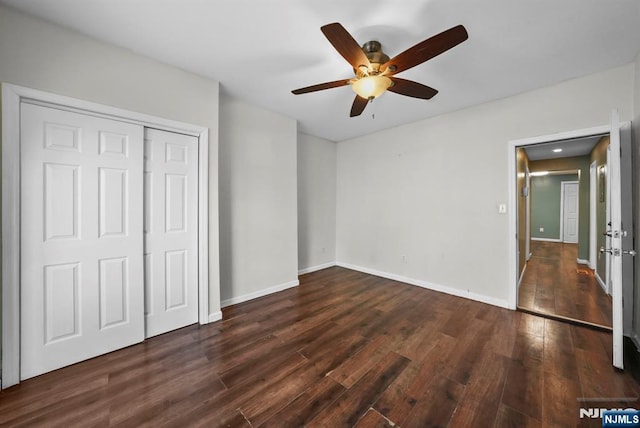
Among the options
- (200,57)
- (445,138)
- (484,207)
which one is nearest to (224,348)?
(200,57)

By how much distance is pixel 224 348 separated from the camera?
2.15 m

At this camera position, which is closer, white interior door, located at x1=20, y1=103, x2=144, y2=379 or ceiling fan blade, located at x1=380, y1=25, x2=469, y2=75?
Answer: ceiling fan blade, located at x1=380, y1=25, x2=469, y2=75

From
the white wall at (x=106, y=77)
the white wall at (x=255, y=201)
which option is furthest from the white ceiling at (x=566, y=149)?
the white wall at (x=106, y=77)

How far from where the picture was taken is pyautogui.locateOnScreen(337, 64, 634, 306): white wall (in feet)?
8.42

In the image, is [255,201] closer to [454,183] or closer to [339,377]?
[339,377]

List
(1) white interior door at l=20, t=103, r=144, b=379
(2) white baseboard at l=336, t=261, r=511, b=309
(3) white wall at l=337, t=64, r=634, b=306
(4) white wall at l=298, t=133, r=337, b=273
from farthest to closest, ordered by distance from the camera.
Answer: (4) white wall at l=298, t=133, r=337, b=273 → (2) white baseboard at l=336, t=261, r=511, b=309 → (3) white wall at l=337, t=64, r=634, b=306 → (1) white interior door at l=20, t=103, r=144, b=379

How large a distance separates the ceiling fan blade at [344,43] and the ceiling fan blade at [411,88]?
33cm

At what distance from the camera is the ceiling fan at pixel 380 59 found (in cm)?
143

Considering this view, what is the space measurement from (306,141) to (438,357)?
385 centimetres

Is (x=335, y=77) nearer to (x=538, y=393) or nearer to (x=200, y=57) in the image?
(x=200, y=57)

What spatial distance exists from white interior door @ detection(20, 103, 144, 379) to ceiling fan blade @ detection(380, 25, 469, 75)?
2335 millimetres

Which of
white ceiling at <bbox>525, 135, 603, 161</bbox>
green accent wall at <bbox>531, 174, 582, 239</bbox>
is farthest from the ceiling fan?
green accent wall at <bbox>531, 174, 582, 239</bbox>

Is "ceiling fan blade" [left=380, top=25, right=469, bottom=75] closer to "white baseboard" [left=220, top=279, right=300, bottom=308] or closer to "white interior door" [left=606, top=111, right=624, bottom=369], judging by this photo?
"white interior door" [left=606, top=111, right=624, bottom=369]

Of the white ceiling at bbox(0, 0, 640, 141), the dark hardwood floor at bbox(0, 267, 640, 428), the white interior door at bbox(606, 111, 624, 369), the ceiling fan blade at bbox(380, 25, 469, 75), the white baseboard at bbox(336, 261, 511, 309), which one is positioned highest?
the white ceiling at bbox(0, 0, 640, 141)
